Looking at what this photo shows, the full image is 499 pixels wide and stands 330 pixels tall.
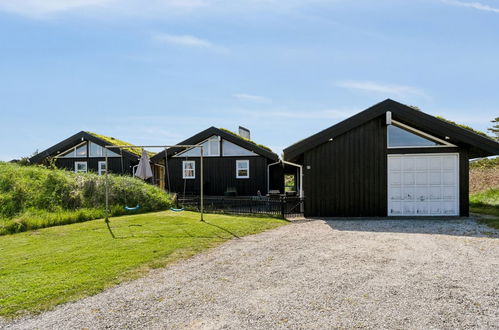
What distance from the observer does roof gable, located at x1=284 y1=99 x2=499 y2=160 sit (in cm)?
1284

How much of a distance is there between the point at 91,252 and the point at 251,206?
8.15m

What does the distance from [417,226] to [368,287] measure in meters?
7.19

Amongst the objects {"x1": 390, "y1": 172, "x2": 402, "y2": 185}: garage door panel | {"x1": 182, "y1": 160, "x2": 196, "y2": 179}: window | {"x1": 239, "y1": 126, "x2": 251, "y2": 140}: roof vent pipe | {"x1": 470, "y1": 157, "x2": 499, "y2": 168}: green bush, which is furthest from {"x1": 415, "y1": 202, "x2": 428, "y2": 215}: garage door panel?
{"x1": 470, "y1": 157, "x2": 499, "y2": 168}: green bush

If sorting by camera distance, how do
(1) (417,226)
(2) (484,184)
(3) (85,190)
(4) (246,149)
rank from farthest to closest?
1. (2) (484,184)
2. (4) (246,149)
3. (3) (85,190)
4. (1) (417,226)

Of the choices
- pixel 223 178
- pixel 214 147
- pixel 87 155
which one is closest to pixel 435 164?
pixel 223 178

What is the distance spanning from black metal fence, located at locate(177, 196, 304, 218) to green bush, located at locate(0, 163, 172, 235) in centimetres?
131

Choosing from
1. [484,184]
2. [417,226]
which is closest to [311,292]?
[417,226]

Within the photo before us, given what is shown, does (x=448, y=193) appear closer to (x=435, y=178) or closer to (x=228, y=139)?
(x=435, y=178)

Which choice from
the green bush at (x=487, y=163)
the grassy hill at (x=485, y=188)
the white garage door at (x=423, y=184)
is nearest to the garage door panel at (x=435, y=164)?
the white garage door at (x=423, y=184)

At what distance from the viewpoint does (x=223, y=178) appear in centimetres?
2153

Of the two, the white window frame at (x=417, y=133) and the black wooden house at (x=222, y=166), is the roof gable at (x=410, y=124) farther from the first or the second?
the black wooden house at (x=222, y=166)

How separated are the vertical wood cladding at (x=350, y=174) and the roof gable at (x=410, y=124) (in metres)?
0.44

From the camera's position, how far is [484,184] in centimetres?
2373

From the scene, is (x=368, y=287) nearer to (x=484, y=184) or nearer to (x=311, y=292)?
(x=311, y=292)
